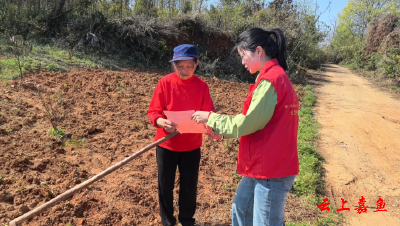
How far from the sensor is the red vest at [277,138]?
151cm

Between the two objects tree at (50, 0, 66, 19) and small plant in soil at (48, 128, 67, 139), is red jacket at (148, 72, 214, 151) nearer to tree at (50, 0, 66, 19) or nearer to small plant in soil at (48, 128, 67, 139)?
small plant in soil at (48, 128, 67, 139)

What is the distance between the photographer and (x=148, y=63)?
1107 centimetres

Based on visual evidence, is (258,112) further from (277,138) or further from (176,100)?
(176,100)

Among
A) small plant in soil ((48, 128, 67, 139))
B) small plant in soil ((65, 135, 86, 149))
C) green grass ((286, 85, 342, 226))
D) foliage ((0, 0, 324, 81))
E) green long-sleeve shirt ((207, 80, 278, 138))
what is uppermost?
foliage ((0, 0, 324, 81))

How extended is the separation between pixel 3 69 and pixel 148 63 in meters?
5.43

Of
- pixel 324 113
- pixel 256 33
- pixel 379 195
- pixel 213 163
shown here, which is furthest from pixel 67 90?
pixel 324 113

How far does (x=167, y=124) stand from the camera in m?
2.04

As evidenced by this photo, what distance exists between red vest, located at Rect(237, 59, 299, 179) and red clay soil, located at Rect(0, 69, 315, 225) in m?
1.64

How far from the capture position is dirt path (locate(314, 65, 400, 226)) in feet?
11.9

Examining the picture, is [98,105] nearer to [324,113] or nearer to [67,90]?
[67,90]

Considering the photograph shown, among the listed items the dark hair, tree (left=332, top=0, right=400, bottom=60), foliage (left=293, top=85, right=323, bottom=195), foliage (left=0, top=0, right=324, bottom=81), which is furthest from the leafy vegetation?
the dark hair

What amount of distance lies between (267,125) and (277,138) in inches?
3.8

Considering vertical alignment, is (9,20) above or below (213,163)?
above

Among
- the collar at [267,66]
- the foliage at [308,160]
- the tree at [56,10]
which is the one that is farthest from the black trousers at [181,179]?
the tree at [56,10]
